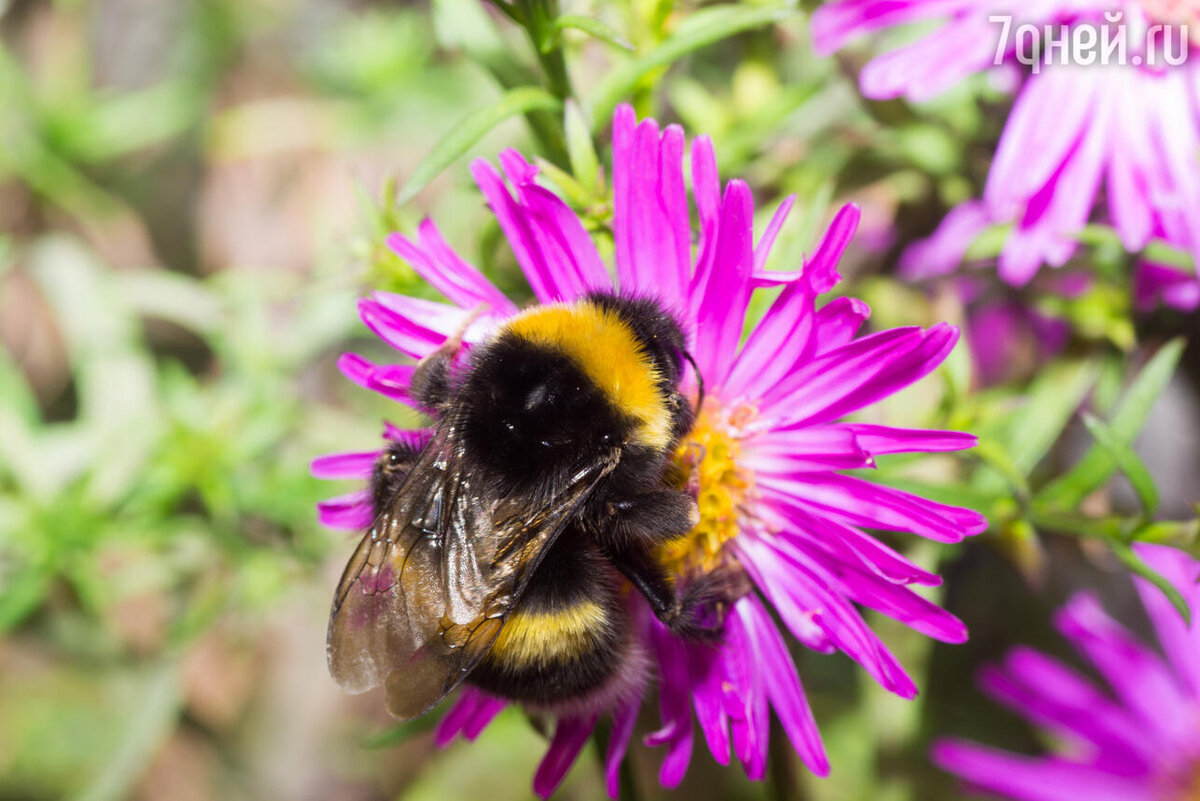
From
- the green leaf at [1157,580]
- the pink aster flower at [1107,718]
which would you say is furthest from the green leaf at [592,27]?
the pink aster flower at [1107,718]

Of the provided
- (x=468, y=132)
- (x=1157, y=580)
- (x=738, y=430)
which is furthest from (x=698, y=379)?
(x=1157, y=580)

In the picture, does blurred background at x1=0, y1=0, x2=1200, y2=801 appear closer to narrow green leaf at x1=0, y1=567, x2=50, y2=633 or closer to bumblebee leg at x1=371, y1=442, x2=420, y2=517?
narrow green leaf at x1=0, y1=567, x2=50, y2=633

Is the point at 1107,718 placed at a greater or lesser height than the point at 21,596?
lesser

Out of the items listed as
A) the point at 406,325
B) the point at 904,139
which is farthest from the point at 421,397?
the point at 904,139

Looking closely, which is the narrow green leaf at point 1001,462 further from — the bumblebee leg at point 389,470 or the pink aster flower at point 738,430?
the bumblebee leg at point 389,470

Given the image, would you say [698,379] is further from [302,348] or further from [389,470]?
[302,348]

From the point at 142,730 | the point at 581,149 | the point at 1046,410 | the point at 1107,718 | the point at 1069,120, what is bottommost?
the point at 1107,718

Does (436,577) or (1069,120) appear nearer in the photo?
(436,577)
